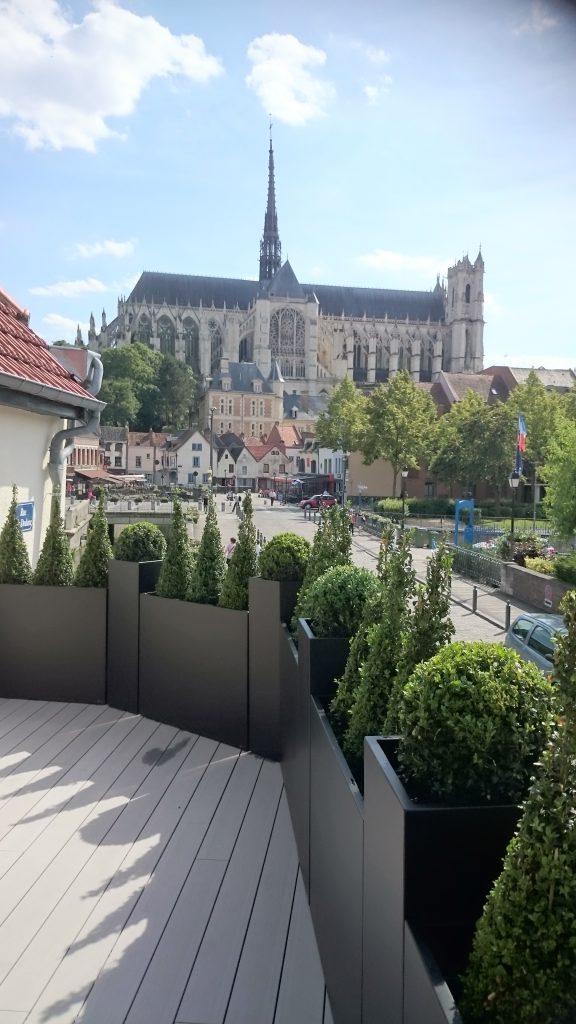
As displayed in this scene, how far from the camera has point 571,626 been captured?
2.09m

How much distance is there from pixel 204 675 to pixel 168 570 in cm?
129

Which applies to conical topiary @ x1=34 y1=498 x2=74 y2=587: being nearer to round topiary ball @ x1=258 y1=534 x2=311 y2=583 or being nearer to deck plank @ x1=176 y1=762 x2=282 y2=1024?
round topiary ball @ x1=258 y1=534 x2=311 y2=583

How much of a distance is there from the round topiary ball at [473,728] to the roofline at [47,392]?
24.8ft

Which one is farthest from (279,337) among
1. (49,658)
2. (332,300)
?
(49,658)

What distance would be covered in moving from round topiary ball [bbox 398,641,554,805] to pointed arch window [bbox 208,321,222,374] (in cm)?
12031

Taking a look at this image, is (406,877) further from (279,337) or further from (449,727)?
(279,337)

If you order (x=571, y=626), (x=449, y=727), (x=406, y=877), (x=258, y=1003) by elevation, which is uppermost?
(x=571, y=626)

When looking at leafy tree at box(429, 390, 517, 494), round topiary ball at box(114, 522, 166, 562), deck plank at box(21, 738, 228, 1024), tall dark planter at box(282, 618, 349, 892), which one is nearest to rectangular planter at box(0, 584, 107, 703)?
round topiary ball at box(114, 522, 166, 562)

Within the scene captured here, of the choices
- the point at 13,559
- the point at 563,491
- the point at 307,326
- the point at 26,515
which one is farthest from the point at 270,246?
the point at 13,559

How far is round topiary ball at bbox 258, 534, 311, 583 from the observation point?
7051 mm

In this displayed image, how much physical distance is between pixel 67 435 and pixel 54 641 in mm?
4090

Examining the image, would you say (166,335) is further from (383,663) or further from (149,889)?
(383,663)

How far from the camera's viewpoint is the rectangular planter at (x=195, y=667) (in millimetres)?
7270

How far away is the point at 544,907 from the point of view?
2014 millimetres
